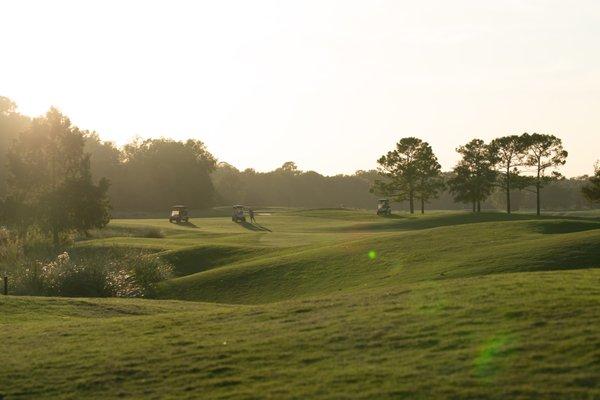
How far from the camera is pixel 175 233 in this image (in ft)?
253

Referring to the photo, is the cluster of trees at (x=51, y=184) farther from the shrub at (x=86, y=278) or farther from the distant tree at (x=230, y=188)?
the distant tree at (x=230, y=188)

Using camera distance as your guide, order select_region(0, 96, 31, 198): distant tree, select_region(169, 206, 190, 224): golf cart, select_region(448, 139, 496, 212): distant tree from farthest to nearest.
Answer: select_region(0, 96, 31, 198): distant tree → select_region(448, 139, 496, 212): distant tree → select_region(169, 206, 190, 224): golf cart

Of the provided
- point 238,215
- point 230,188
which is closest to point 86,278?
point 238,215

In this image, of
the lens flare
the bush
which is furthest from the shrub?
the lens flare

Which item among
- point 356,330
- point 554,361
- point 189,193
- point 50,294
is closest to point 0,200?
point 50,294

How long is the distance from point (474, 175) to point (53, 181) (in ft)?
199

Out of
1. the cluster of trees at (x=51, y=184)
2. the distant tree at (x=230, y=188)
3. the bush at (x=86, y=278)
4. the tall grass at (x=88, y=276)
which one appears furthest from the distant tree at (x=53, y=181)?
the distant tree at (x=230, y=188)

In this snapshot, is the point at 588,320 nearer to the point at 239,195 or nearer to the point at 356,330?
the point at 356,330

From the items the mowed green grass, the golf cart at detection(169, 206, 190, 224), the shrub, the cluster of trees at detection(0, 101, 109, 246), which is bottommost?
the shrub

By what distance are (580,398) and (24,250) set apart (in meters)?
46.3

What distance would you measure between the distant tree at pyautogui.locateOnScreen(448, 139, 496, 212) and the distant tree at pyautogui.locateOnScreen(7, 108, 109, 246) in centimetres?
5613

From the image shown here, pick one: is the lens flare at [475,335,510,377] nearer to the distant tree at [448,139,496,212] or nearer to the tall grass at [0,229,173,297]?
the tall grass at [0,229,173,297]

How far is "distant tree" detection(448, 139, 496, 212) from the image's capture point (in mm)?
109056

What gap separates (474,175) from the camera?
110 metres
